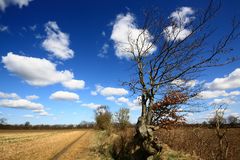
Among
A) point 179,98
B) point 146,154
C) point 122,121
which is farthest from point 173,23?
point 122,121

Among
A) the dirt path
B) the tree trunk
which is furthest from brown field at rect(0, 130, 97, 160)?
the tree trunk

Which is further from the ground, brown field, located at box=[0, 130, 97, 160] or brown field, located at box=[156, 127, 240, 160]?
brown field, located at box=[156, 127, 240, 160]

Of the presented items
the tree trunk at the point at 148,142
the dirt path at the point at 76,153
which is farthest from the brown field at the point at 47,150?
the tree trunk at the point at 148,142

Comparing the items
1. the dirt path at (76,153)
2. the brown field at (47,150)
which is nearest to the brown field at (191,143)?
the dirt path at (76,153)

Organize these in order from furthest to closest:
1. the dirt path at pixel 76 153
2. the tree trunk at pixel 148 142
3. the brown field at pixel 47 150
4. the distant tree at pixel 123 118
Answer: the distant tree at pixel 123 118, the brown field at pixel 47 150, the dirt path at pixel 76 153, the tree trunk at pixel 148 142

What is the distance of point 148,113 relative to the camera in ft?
38.7

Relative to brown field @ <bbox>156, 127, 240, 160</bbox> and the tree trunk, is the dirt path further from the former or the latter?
brown field @ <bbox>156, 127, 240, 160</bbox>

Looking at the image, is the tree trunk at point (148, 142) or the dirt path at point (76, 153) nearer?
the tree trunk at point (148, 142)

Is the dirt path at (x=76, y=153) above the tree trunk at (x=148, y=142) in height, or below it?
below

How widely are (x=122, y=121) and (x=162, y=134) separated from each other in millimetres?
14296

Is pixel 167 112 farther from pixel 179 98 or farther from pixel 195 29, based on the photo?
pixel 195 29

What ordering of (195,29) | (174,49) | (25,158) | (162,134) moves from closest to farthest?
(195,29), (174,49), (25,158), (162,134)

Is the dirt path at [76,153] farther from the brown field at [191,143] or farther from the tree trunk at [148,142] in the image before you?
the brown field at [191,143]

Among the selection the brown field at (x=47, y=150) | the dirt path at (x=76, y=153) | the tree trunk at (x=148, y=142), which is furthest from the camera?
the brown field at (x=47, y=150)
